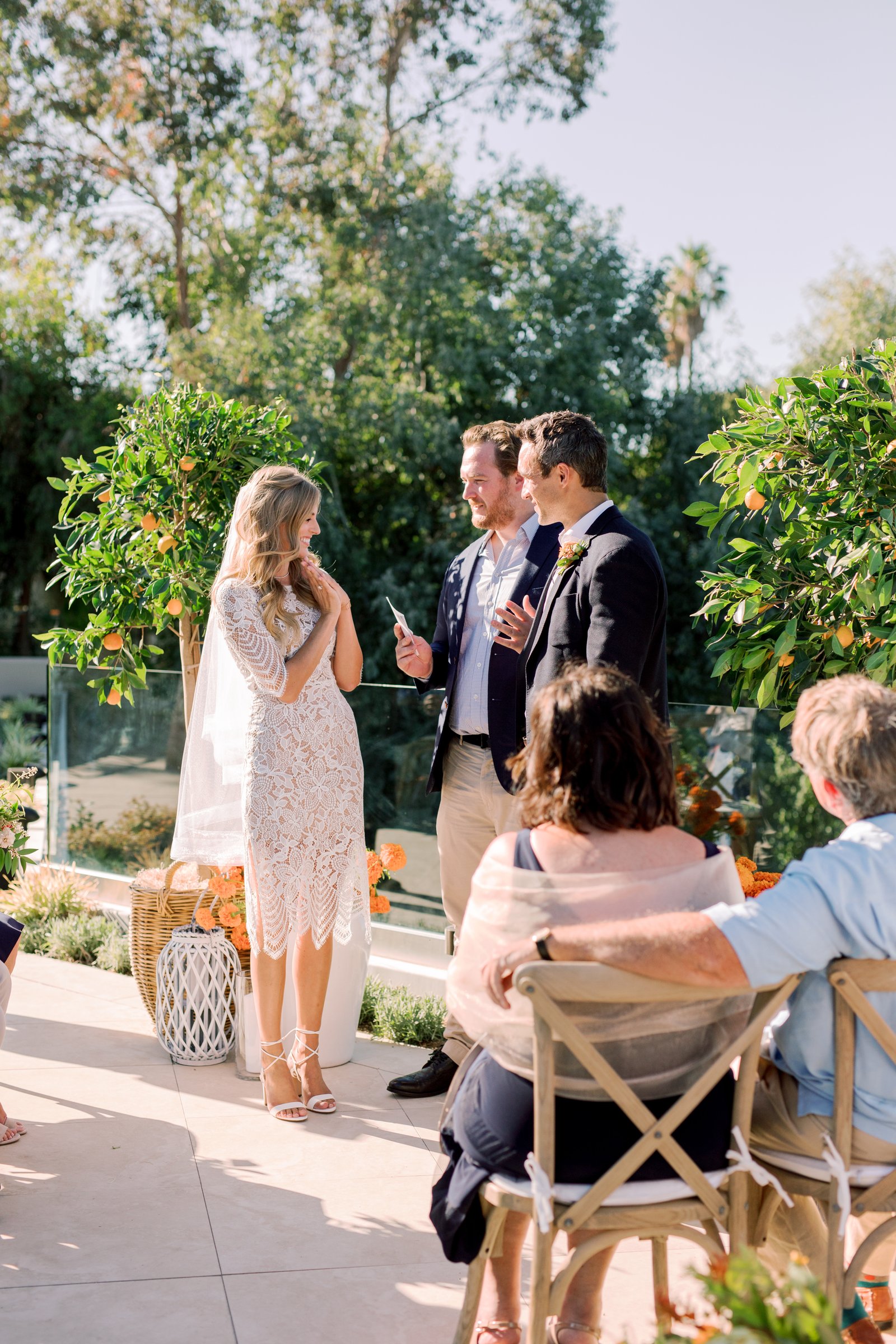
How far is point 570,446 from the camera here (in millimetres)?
3080

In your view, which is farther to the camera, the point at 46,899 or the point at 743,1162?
the point at 46,899

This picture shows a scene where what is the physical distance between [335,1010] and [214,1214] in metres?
1.13

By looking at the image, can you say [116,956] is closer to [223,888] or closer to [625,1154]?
[223,888]

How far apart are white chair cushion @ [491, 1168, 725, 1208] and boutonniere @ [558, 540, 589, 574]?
167cm

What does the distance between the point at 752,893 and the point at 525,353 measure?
1152cm

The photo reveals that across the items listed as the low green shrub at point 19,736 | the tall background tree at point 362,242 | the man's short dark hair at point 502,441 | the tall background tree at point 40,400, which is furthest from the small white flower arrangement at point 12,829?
the tall background tree at point 40,400

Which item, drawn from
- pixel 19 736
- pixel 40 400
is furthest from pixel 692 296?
pixel 19 736

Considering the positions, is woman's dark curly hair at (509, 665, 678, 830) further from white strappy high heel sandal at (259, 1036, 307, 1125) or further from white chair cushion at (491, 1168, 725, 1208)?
white strappy high heel sandal at (259, 1036, 307, 1125)

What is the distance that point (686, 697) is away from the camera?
1389cm

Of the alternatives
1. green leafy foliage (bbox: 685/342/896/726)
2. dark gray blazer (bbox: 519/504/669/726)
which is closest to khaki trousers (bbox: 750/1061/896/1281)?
dark gray blazer (bbox: 519/504/669/726)

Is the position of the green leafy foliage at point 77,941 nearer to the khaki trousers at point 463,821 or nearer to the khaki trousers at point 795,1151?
the khaki trousers at point 463,821

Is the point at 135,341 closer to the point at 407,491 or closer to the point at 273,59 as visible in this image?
the point at 273,59

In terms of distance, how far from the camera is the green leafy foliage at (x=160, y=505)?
420 cm

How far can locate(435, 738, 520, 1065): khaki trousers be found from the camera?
355 centimetres
